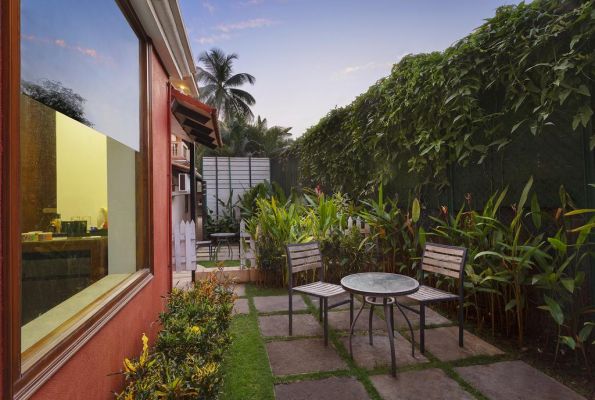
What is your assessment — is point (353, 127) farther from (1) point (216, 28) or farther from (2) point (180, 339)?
(1) point (216, 28)

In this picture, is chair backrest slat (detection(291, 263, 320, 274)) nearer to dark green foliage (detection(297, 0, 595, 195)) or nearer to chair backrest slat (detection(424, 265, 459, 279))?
chair backrest slat (detection(424, 265, 459, 279))

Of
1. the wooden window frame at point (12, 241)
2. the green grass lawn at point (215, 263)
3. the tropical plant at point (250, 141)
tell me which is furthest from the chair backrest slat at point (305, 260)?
the tropical plant at point (250, 141)

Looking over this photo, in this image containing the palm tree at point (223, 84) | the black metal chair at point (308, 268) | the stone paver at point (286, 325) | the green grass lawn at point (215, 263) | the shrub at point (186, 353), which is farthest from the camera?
the palm tree at point (223, 84)

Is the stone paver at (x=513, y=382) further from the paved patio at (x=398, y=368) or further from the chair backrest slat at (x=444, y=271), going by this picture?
the chair backrest slat at (x=444, y=271)

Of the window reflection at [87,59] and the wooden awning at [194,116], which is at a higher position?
the wooden awning at [194,116]

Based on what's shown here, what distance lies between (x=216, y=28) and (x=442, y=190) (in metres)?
12.0

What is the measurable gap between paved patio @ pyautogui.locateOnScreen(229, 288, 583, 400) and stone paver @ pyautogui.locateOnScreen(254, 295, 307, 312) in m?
0.49

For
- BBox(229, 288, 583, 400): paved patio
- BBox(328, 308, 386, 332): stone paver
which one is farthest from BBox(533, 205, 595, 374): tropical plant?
BBox(328, 308, 386, 332): stone paver

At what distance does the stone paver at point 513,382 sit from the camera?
213cm

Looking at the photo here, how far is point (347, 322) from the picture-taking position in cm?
348

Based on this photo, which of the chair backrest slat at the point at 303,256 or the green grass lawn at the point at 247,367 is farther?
the chair backrest slat at the point at 303,256

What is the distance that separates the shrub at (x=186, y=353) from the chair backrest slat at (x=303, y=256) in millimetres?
745

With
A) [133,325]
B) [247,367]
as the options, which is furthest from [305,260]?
[133,325]

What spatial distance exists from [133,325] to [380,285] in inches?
74.5
